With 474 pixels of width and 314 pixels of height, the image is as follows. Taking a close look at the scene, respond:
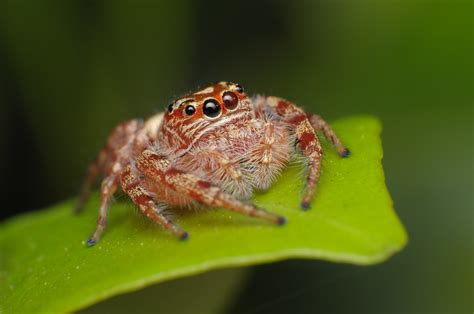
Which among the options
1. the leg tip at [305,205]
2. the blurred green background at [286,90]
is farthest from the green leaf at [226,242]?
the blurred green background at [286,90]

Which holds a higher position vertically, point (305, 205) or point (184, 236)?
point (305, 205)

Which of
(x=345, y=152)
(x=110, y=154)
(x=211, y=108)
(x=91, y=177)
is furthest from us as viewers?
(x=91, y=177)

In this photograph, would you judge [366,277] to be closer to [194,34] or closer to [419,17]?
[419,17]

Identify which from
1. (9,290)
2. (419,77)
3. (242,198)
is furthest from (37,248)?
(419,77)

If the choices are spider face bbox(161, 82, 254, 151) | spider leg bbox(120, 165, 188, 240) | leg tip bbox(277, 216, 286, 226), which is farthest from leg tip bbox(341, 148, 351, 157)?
spider leg bbox(120, 165, 188, 240)

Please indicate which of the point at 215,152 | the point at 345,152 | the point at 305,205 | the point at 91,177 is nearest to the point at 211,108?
the point at 215,152

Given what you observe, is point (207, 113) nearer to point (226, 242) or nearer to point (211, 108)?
point (211, 108)

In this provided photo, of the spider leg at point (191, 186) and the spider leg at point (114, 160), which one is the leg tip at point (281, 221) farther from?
the spider leg at point (114, 160)

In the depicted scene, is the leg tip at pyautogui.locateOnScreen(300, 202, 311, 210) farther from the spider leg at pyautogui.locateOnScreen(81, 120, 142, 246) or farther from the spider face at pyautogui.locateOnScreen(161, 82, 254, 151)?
the spider leg at pyautogui.locateOnScreen(81, 120, 142, 246)
